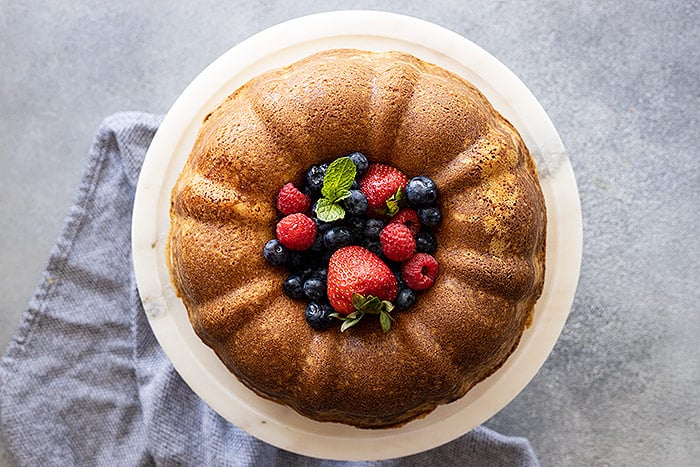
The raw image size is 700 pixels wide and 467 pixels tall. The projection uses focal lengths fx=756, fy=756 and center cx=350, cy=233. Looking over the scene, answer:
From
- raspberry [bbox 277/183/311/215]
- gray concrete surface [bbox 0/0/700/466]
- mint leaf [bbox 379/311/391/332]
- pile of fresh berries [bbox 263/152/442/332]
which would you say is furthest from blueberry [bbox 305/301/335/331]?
gray concrete surface [bbox 0/0/700/466]

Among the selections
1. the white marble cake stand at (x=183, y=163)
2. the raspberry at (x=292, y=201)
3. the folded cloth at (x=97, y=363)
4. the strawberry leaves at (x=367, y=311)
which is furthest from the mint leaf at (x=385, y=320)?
the folded cloth at (x=97, y=363)

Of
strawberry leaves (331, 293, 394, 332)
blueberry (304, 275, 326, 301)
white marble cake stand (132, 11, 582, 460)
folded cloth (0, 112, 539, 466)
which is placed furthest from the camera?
folded cloth (0, 112, 539, 466)

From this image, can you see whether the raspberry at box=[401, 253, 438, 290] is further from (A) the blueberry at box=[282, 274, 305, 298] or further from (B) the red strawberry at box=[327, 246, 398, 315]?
(A) the blueberry at box=[282, 274, 305, 298]

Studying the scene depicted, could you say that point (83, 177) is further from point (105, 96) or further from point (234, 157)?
point (234, 157)

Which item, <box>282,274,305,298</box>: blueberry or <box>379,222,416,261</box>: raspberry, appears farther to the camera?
<box>282,274,305,298</box>: blueberry

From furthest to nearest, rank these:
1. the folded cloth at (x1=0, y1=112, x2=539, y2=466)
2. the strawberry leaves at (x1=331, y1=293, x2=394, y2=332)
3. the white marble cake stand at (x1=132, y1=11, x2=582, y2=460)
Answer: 1. the folded cloth at (x1=0, y1=112, x2=539, y2=466)
2. the white marble cake stand at (x1=132, y1=11, x2=582, y2=460)
3. the strawberry leaves at (x1=331, y1=293, x2=394, y2=332)

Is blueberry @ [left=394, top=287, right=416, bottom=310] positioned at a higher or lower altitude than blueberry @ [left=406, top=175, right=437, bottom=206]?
lower

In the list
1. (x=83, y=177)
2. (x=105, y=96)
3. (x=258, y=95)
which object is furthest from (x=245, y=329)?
(x=105, y=96)
